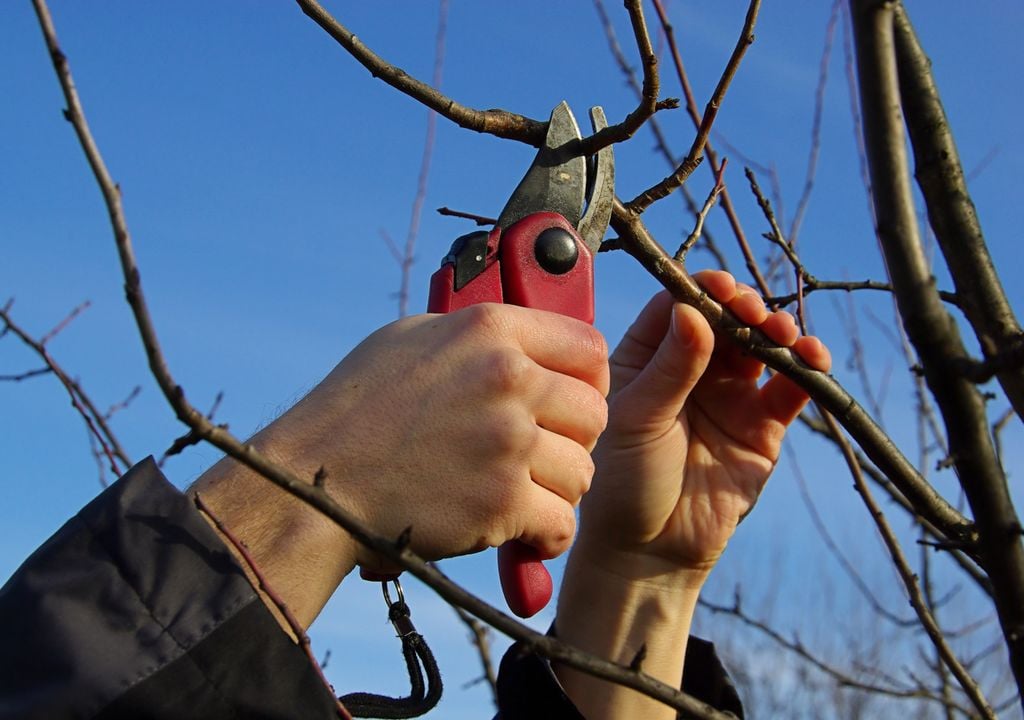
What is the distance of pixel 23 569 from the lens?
127 centimetres

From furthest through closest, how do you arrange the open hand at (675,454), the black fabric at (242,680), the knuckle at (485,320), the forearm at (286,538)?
the open hand at (675,454) → the knuckle at (485,320) → the forearm at (286,538) → the black fabric at (242,680)

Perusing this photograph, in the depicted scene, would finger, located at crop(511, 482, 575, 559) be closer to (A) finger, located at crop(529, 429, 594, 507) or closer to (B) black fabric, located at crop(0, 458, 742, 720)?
(A) finger, located at crop(529, 429, 594, 507)

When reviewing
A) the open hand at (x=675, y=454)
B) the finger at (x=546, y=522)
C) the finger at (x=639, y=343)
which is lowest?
the finger at (x=546, y=522)

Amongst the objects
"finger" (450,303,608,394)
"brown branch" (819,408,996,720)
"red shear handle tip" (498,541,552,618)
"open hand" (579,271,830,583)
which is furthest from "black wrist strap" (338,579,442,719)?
"brown branch" (819,408,996,720)

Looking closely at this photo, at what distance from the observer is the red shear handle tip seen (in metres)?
1.62

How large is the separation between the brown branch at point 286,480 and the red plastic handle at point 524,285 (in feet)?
1.92

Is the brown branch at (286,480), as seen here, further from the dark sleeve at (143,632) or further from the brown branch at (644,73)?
the brown branch at (644,73)

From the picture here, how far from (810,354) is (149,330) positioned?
4.19 ft

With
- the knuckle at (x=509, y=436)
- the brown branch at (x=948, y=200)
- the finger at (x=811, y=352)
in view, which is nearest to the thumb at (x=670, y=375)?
the finger at (x=811, y=352)

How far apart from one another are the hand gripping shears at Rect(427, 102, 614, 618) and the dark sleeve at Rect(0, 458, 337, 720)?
494mm

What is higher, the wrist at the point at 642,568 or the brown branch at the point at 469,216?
the brown branch at the point at 469,216

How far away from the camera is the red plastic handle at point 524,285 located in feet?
5.43

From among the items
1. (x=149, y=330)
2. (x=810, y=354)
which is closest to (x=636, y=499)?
(x=810, y=354)

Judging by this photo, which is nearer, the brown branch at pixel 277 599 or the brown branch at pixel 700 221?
the brown branch at pixel 277 599
